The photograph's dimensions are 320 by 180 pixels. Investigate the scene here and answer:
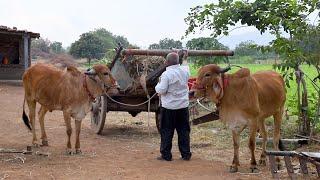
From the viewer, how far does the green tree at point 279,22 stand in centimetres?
968

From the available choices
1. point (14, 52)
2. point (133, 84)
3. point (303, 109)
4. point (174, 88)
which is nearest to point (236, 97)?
point (174, 88)

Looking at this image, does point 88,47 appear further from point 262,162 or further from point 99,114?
point 262,162

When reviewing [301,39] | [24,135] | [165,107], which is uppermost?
[301,39]

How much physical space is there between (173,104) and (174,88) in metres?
0.27

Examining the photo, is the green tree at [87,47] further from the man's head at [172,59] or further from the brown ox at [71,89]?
the man's head at [172,59]

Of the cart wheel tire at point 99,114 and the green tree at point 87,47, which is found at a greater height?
the green tree at point 87,47

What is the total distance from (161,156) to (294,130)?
11.6 ft

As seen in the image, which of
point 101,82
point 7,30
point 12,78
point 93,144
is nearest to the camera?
point 101,82

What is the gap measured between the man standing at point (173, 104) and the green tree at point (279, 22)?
2217 millimetres

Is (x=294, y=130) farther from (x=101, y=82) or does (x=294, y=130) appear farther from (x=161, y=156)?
(x=101, y=82)

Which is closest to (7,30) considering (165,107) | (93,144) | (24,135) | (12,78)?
(12,78)

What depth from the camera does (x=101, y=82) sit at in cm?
919

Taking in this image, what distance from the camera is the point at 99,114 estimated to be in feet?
36.9

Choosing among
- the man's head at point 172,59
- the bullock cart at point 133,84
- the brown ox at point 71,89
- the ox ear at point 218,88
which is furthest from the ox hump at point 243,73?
the bullock cart at point 133,84
